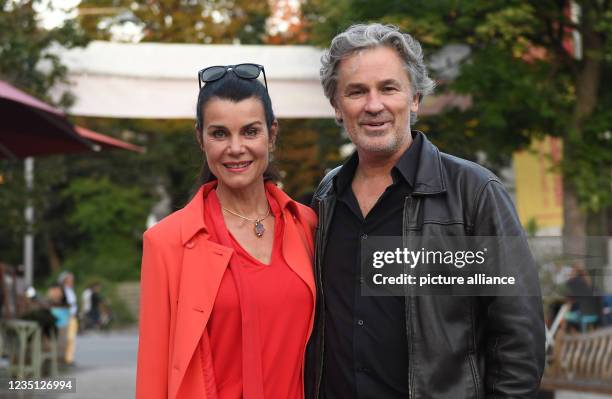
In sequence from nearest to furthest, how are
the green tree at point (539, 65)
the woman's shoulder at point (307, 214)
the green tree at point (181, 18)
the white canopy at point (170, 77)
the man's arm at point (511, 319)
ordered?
1. the man's arm at point (511, 319)
2. the woman's shoulder at point (307, 214)
3. the white canopy at point (170, 77)
4. the green tree at point (539, 65)
5. the green tree at point (181, 18)

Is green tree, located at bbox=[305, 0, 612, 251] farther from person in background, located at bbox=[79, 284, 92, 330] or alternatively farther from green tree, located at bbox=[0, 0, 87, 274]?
person in background, located at bbox=[79, 284, 92, 330]

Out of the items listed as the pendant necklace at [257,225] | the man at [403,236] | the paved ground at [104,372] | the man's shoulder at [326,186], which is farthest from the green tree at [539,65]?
the pendant necklace at [257,225]

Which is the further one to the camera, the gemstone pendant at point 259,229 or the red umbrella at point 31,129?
the red umbrella at point 31,129

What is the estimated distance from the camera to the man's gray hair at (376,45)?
399 cm

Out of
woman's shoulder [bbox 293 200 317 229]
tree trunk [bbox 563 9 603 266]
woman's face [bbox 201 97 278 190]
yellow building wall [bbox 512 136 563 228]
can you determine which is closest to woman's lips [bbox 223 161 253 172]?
woman's face [bbox 201 97 278 190]

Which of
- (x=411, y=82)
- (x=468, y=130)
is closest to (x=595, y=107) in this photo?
(x=468, y=130)

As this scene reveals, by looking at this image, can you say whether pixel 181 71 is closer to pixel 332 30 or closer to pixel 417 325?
pixel 332 30

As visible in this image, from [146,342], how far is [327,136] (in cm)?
2124

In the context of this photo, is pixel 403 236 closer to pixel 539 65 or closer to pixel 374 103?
pixel 374 103

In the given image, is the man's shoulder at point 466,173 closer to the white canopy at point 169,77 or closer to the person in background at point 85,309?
the white canopy at point 169,77

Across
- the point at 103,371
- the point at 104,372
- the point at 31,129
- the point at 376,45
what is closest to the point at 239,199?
the point at 376,45

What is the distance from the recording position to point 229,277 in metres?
3.83

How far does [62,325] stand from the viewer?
59.1 feet

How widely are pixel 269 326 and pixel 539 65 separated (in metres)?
12.2
